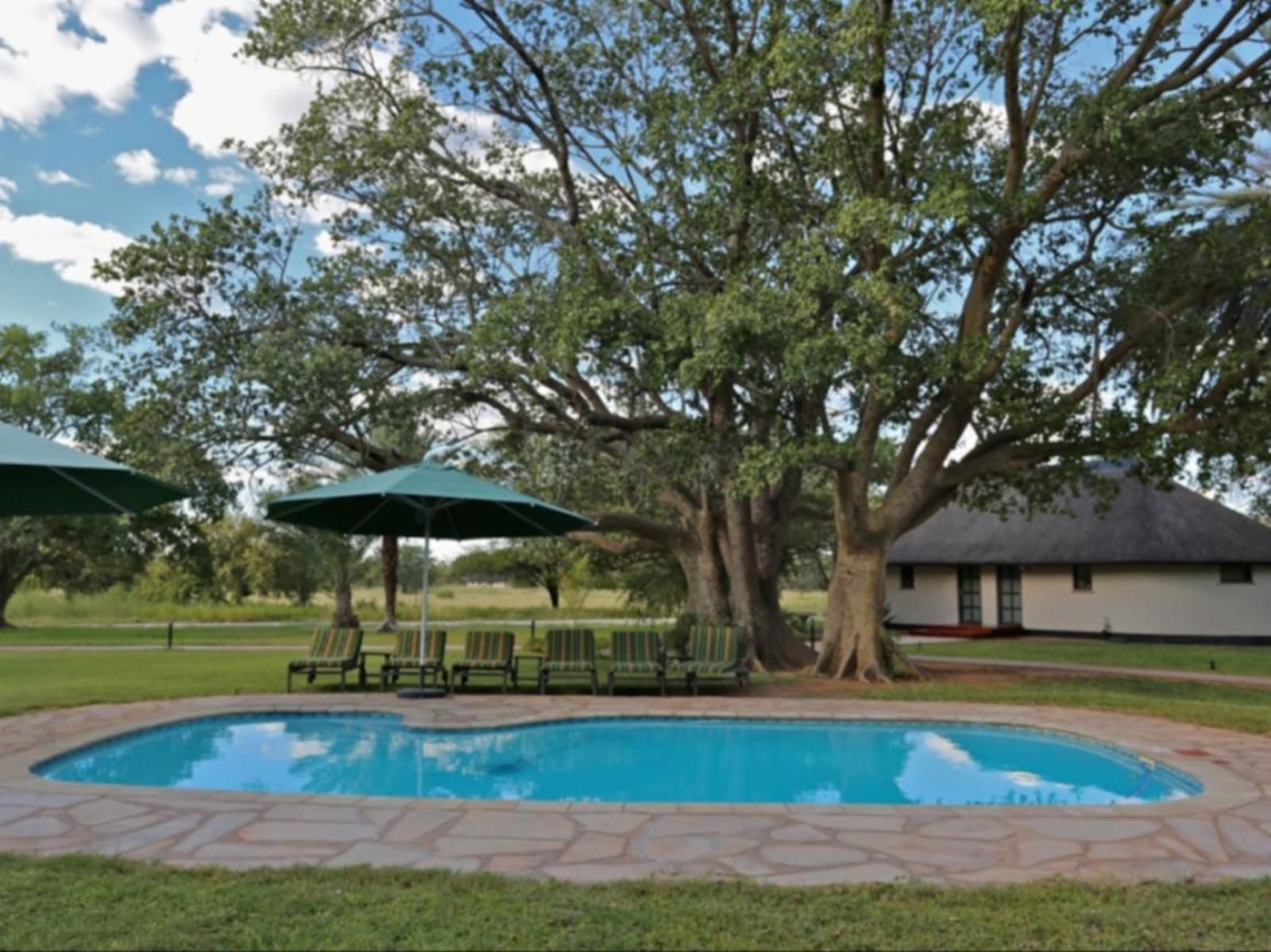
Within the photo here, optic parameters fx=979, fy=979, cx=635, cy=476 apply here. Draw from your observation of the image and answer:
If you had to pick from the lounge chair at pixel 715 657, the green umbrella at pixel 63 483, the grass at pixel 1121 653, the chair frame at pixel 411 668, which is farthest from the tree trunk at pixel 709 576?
the green umbrella at pixel 63 483

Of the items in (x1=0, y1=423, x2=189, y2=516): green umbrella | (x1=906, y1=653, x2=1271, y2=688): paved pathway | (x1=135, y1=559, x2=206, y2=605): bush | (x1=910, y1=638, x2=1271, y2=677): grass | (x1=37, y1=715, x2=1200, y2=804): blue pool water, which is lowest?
(x1=37, y1=715, x2=1200, y2=804): blue pool water

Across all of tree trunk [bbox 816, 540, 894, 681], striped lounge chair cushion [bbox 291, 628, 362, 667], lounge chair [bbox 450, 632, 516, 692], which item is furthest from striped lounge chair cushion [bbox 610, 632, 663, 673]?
tree trunk [bbox 816, 540, 894, 681]

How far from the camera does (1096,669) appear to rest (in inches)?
729

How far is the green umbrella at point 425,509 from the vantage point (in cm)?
1157

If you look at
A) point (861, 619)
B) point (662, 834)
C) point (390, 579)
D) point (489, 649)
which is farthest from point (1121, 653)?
point (390, 579)

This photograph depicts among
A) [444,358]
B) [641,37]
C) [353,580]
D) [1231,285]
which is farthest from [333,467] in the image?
[1231,285]

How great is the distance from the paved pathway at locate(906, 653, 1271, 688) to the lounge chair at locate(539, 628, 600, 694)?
352 inches

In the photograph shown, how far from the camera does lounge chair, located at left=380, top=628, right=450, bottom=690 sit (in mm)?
13164

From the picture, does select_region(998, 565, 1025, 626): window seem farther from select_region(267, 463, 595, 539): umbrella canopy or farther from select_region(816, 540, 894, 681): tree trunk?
select_region(267, 463, 595, 539): umbrella canopy

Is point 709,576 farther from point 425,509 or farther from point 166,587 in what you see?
point 166,587

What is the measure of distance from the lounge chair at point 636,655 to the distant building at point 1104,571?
1385cm

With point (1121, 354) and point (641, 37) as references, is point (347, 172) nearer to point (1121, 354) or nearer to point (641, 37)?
point (641, 37)

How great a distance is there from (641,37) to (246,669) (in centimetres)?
1241

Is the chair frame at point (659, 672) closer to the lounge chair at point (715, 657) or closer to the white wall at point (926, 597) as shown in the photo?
the lounge chair at point (715, 657)
